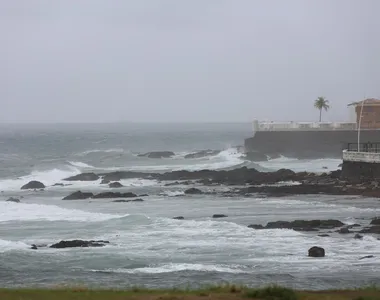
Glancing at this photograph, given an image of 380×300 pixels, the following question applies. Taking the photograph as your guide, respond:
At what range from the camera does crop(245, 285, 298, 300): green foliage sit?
615 inches

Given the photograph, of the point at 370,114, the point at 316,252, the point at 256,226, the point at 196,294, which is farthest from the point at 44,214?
the point at 370,114

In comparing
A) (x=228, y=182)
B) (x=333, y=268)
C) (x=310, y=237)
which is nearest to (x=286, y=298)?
(x=333, y=268)

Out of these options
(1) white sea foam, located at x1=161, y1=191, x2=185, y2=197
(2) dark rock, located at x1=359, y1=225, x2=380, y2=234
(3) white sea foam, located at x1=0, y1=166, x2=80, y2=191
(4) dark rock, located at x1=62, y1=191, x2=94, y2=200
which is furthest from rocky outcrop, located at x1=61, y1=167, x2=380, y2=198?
(2) dark rock, located at x1=359, y1=225, x2=380, y2=234

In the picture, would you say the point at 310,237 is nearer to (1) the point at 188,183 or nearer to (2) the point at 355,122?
(1) the point at 188,183

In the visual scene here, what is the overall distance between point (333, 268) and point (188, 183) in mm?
32813

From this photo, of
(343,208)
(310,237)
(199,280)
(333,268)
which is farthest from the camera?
(343,208)

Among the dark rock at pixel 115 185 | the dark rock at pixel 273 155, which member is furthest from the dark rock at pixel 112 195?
the dark rock at pixel 273 155

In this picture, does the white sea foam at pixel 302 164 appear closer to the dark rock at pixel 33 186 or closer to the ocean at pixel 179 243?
the ocean at pixel 179 243

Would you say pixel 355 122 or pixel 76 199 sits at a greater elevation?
pixel 355 122

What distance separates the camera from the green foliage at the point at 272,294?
15609mm

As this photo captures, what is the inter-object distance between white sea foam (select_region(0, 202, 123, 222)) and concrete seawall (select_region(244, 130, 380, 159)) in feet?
148

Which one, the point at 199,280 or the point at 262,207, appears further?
the point at 262,207

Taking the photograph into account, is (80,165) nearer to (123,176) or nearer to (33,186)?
(123,176)

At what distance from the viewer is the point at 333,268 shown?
22.9m
